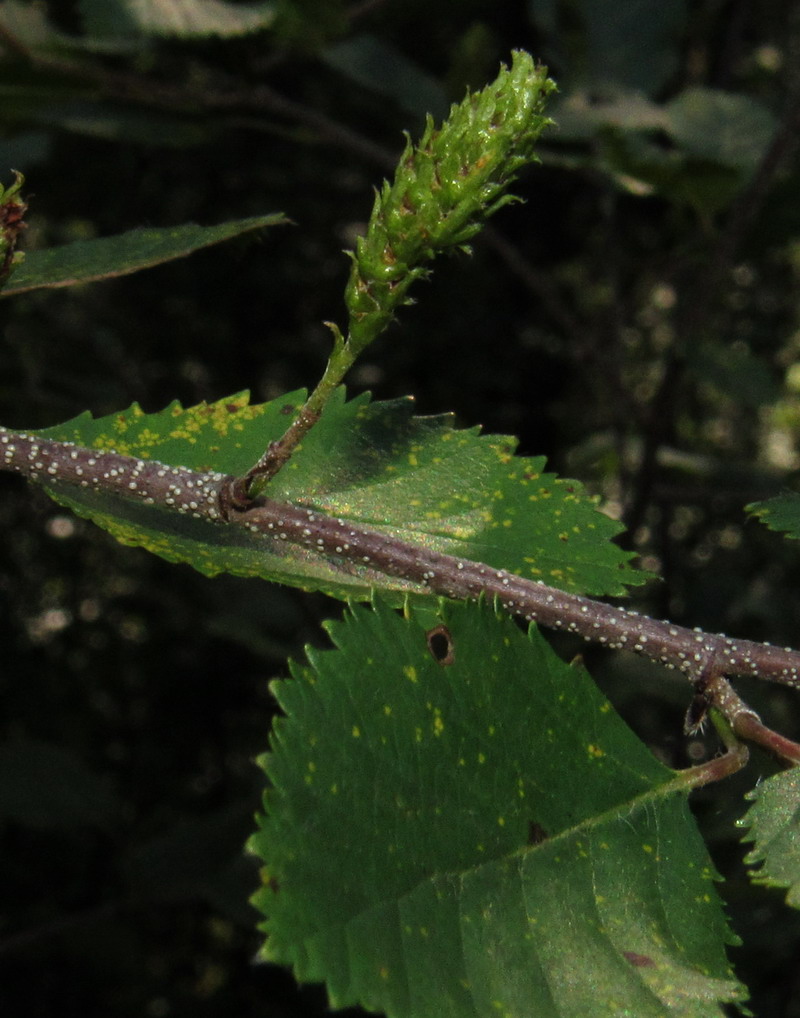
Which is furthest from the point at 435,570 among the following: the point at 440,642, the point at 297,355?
the point at 297,355

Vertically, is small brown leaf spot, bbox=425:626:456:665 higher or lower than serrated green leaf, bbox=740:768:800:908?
higher

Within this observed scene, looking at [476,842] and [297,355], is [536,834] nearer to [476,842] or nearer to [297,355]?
[476,842]

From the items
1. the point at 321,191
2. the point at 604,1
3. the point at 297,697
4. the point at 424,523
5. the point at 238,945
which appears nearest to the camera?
the point at 297,697

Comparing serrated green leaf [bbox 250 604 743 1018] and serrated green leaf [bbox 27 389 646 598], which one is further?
serrated green leaf [bbox 27 389 646 598]

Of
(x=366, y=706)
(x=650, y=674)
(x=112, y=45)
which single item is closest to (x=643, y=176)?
(x=112, y=45)

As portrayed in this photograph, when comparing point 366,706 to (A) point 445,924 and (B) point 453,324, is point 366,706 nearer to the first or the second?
(A) point 445,924

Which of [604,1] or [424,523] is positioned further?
[604,1]

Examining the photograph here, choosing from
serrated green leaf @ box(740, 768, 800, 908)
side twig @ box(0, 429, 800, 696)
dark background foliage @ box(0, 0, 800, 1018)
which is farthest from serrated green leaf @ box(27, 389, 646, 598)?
dark background foliage @ box(0, 0, 800, 1018)

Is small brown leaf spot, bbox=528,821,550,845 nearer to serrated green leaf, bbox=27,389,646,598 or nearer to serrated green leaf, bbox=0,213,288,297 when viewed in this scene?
serrated green leaf, bbox=27,389,646,598
